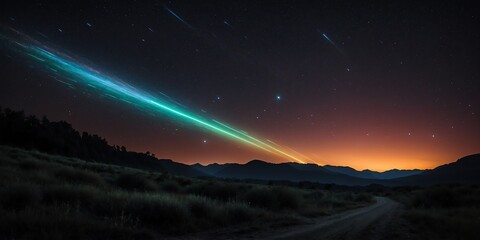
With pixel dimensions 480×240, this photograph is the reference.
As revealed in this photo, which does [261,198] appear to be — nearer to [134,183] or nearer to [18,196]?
[134,183]

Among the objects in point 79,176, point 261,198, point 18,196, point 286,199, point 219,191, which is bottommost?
point 79,176

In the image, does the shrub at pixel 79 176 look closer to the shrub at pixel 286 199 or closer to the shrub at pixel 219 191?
the shrub at pixel 219 191

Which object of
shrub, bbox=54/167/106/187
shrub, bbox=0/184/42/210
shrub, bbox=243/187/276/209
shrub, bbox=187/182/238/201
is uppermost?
shrub, bbox=243/187/276/209

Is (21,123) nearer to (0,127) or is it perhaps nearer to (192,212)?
(0,127)

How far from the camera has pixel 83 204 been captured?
11812 mm

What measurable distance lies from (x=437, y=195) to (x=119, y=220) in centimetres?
3071

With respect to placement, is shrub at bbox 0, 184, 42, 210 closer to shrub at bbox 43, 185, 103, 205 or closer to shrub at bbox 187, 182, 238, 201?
shrub at bbox 43, 185, 103, 205

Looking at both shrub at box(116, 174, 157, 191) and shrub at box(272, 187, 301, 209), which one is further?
shrub at box(116, 174, 157, 191)

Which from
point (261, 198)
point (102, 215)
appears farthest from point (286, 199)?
point (102, 215)

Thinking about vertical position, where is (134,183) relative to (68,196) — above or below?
below

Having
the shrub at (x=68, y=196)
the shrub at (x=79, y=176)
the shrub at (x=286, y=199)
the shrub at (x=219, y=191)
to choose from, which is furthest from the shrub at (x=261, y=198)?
the shrub at (x=68, y=196)

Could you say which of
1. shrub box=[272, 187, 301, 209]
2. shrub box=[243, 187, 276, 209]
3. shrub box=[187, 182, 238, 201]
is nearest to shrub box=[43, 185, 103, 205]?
shrub box=[187, 182, 238, 201]

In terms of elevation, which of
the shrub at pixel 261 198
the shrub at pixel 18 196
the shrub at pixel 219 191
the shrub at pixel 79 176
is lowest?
the shrub at pixel 79 176

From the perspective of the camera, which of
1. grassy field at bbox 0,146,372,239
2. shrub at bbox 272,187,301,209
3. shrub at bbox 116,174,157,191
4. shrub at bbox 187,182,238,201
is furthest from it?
shrub at bbox 116,174,157,191
